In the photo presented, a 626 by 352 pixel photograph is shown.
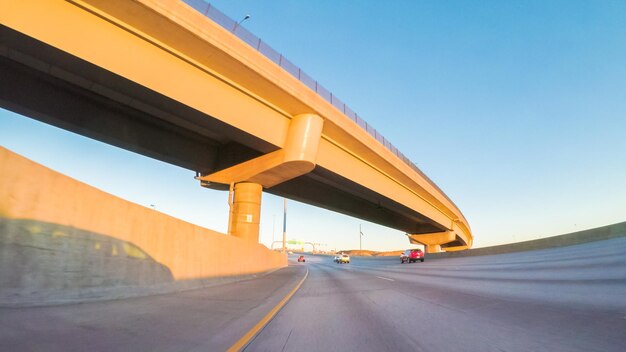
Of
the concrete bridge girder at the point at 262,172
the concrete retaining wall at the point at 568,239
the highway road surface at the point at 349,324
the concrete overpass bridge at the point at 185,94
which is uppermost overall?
the concrete overpass bridge at the point at 185,94

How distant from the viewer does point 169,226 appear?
1100 cm

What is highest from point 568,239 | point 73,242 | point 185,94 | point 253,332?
point 185,94

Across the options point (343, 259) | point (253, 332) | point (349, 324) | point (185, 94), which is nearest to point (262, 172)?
point (185, 94)

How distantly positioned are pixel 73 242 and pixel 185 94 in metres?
9.63

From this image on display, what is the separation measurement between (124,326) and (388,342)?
399 cm

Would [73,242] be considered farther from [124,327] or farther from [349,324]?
[349,324]

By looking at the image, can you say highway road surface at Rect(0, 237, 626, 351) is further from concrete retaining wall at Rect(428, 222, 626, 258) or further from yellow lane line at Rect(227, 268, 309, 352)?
concrete retaining wall at Rect(428, 222, 626, 258)

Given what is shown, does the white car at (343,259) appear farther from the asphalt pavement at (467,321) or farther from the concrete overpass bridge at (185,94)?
the asphalt pavement at (467,321)

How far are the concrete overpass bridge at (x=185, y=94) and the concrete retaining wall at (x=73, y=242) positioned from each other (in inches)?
265

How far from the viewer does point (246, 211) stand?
78.7 ft

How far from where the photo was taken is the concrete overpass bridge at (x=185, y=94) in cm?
1252

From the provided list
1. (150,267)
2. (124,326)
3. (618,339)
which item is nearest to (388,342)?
(618,339)

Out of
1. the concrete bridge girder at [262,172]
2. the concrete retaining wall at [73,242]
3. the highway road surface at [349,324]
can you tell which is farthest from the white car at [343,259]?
the highway road surface at [349,324]

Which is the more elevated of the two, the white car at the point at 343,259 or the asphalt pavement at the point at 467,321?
the white car at the point at 343,259
